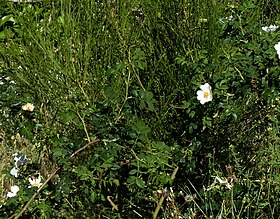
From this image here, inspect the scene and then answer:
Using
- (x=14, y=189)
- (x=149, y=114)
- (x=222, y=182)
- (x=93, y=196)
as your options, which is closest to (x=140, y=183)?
(x=93, y=196)

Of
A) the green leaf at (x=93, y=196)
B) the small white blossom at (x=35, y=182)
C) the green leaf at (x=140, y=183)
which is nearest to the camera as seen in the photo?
the green leaf at (x=140, y=183)

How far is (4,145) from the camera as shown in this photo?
3424mm

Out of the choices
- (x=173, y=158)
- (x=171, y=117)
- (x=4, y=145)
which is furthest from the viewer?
(x=4, y=145)

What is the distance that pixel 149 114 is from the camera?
8.90ft

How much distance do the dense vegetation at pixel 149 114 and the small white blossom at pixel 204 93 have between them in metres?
0.02

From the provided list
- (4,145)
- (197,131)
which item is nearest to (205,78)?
(197,131)

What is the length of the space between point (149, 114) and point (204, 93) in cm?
32

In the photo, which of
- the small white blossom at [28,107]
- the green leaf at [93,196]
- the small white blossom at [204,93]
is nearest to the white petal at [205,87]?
the small white blossom at [204,93]

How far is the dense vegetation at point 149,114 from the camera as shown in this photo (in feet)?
8.01

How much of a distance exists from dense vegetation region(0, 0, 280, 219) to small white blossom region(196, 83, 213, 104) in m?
0.02

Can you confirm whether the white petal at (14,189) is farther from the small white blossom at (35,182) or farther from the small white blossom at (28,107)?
the small white blossom at (28,107)

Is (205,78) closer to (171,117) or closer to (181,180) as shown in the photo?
(171,117)

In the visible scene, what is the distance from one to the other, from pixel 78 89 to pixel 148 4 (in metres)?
0.48

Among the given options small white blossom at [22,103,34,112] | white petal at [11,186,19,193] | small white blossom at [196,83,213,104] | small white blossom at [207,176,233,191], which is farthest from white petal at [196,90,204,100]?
white petal at [11,186,19,193]
